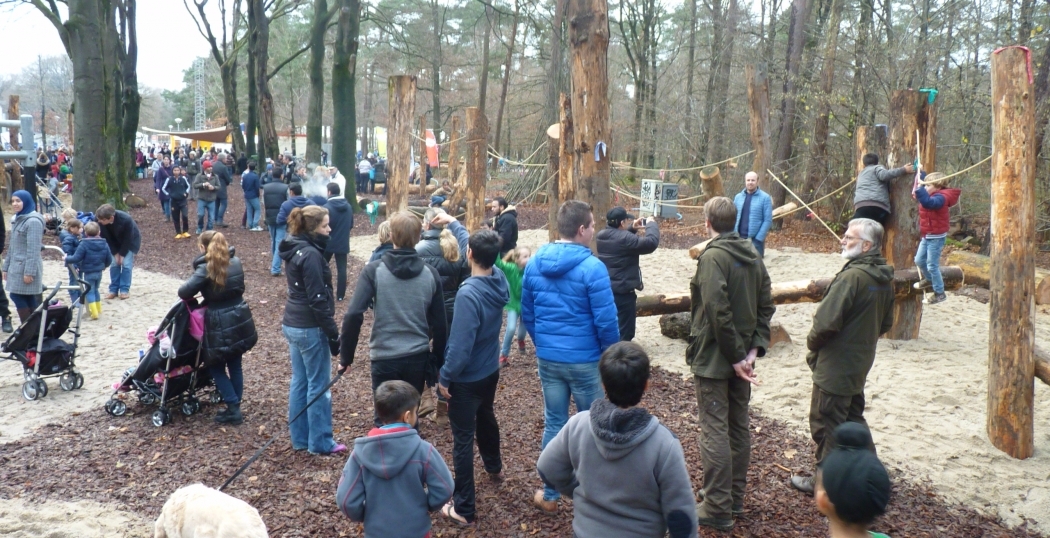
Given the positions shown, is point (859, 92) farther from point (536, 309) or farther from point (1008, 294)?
point (536, 309)

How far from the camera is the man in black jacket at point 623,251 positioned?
21.1 ft

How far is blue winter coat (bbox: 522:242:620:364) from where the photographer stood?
415cm

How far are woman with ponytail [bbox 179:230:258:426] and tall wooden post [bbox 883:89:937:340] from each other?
639 centimetres

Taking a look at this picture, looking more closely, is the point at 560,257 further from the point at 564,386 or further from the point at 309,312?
the point at 309,312

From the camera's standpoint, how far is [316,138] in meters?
23.7

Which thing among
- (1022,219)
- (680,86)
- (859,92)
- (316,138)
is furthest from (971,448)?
(680,86)

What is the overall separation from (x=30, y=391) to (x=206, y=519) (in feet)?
16.8

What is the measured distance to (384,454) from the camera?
3.15 metres

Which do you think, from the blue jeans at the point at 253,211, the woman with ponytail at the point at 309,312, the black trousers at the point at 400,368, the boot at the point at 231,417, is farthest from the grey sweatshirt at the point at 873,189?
the blue jeans at the point at 253,211

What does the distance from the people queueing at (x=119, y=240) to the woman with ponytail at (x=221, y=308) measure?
199 inches

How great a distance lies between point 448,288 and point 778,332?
3.87 meters

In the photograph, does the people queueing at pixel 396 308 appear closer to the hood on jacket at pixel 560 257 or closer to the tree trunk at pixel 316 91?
the hood on jacket at pixel 560 257

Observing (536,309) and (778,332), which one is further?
(778,332)

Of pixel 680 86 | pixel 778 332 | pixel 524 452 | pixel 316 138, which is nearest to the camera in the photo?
pixel 524 452
